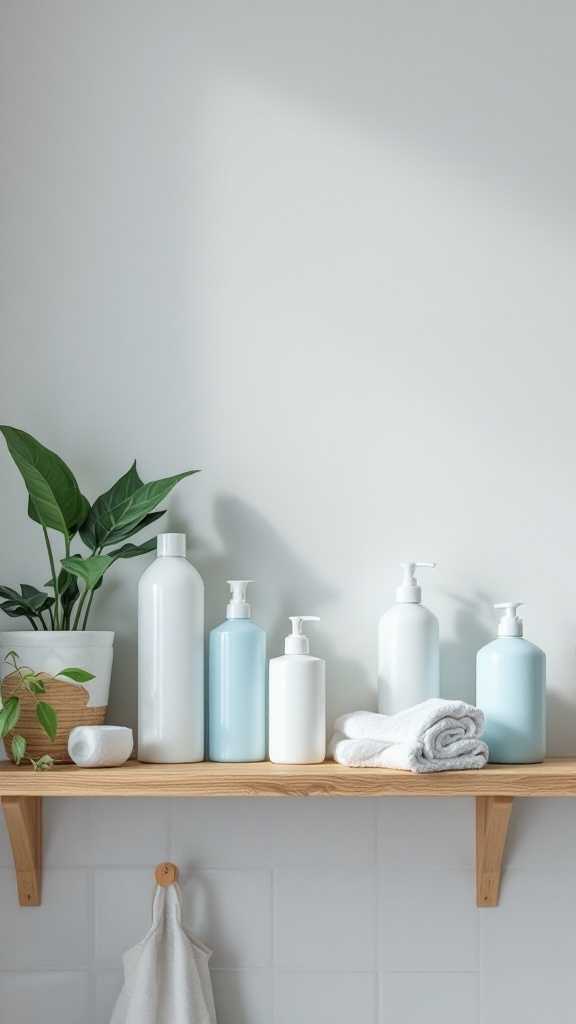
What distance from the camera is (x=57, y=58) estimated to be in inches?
50.9

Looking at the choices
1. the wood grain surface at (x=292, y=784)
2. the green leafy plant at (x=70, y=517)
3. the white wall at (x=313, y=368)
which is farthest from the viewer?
the white wall at (x=313, y=368)

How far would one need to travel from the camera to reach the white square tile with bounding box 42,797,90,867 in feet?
4.01

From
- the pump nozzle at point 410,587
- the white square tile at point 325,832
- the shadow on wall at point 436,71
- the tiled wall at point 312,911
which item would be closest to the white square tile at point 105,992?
the tiled wall at point 312,911

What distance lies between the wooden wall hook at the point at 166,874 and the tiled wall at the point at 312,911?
0.07 ft

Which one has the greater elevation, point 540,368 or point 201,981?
point 540,368

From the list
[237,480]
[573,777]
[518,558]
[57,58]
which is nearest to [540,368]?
[518,558]

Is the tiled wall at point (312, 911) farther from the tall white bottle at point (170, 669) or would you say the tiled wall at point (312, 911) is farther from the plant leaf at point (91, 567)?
the plant leaf at point (91, 567)

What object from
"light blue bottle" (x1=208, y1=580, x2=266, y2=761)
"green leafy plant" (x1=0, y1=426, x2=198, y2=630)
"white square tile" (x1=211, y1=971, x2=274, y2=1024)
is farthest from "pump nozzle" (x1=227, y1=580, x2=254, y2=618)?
"white square tile" (x1=211, y1=971, x2=274, y2=1024)

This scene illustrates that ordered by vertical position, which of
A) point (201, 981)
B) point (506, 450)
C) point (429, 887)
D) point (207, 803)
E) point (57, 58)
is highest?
point (57, 58)

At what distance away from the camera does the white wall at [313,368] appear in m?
1.22

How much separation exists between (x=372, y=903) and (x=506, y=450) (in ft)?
1.96

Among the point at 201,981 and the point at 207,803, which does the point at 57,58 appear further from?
the point at 201,981

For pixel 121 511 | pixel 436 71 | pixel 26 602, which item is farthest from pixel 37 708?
pixel 436 71

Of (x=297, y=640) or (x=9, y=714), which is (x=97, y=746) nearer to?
(x=9, y=714)
